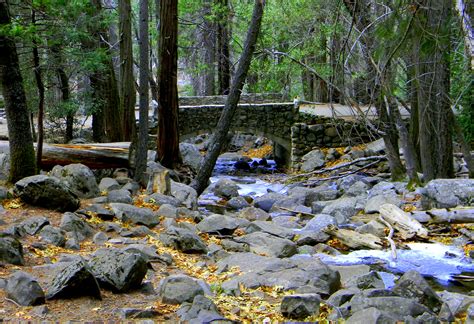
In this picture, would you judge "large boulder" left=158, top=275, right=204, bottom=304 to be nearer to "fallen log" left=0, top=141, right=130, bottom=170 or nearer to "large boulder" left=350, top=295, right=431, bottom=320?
"large boulder" left=350, top=295, right=431, bottom=320

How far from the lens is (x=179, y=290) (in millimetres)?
4297

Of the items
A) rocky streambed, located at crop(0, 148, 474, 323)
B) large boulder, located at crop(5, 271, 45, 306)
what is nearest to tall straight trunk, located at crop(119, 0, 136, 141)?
rocky streambed, located at crop(0, 148, 474, 323)

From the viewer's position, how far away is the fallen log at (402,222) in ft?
26.6

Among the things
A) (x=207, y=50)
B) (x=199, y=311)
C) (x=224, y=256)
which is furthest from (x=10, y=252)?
(x=207, y=50)

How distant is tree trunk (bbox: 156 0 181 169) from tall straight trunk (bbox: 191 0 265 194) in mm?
1727

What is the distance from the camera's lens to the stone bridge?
1922 centimetres

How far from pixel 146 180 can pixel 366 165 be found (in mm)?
7232

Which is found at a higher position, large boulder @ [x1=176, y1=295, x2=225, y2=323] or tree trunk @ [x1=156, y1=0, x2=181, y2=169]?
tree trunk @ [x1=156, y1=0, x2=181, y2=169]

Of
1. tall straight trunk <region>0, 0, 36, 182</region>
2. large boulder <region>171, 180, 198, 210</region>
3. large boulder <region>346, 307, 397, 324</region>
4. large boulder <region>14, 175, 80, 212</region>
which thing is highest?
tall straight trunk <region>0, 0, 36, 182</region>

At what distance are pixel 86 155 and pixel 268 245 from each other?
14.3 feet

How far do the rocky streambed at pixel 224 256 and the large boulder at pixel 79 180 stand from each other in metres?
0.02

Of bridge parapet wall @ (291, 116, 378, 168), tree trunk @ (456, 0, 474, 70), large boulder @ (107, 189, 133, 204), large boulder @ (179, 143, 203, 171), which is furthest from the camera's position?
bridge parapet wall @ (291, 116, 378, 168)

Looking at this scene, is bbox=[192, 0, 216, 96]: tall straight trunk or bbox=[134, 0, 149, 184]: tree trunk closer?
bbox=[134, 0, 149, 184]: tree trunk

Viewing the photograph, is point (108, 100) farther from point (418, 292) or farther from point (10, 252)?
point (418, 292)
